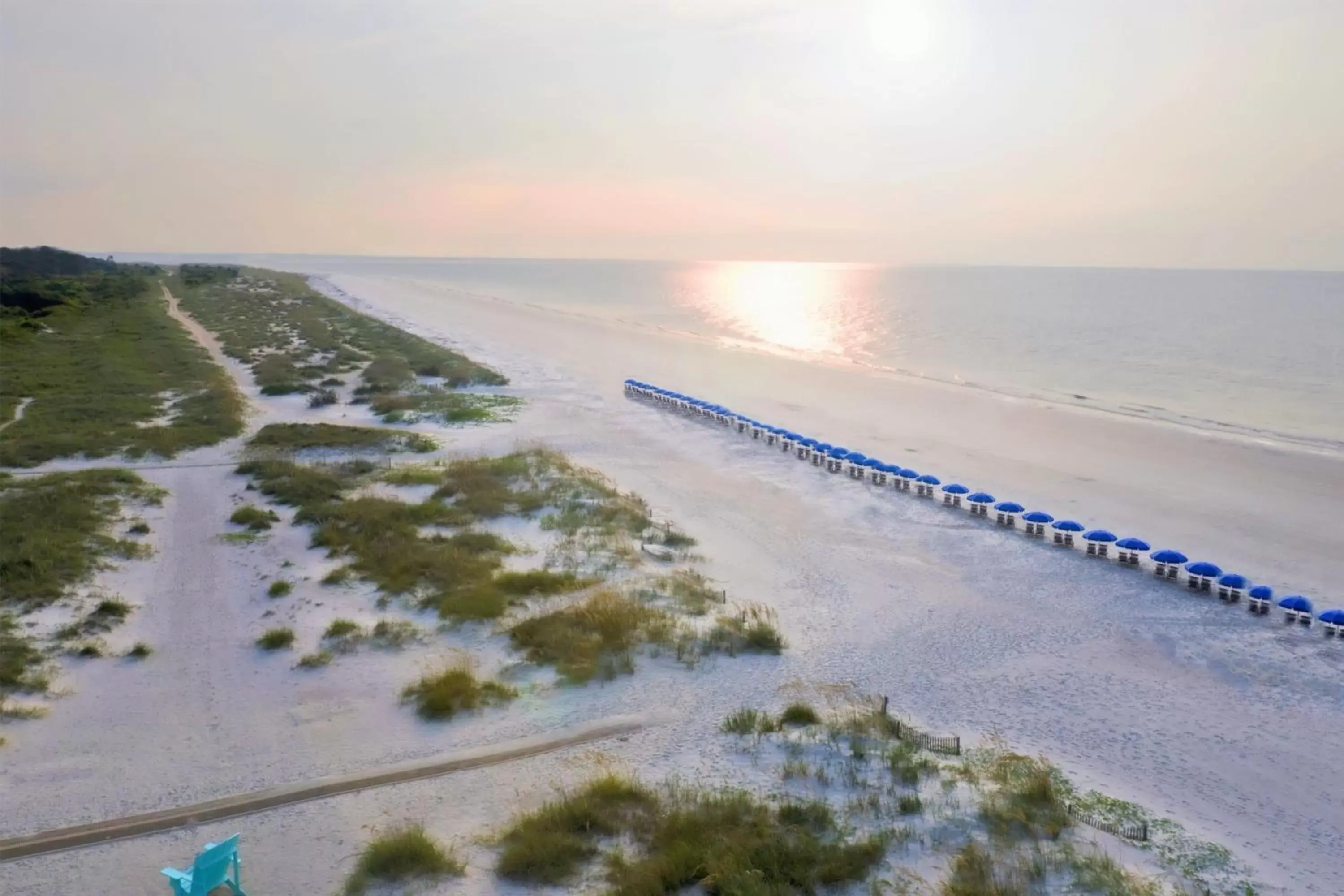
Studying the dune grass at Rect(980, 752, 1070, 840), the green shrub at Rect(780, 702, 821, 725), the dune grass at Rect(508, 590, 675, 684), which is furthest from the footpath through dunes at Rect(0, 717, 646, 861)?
the dune grass at Rect(980, 752, 1070, 840)

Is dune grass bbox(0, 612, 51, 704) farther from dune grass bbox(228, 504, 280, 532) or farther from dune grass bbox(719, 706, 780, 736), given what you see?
dune grass bbox(719, 706, 780, 736)

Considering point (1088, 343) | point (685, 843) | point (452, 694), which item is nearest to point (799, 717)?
point (685, 843)

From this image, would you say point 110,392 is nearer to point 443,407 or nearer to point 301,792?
point 443,407

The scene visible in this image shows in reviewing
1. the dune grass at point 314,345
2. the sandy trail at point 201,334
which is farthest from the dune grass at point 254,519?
the sandy trail at point 201,334

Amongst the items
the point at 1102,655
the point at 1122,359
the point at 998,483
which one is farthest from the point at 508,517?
the point at 1122,359

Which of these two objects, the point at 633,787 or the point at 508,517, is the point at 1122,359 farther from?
the point at 633,787

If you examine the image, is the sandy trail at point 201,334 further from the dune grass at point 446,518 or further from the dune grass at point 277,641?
the dune grass at point 277,641

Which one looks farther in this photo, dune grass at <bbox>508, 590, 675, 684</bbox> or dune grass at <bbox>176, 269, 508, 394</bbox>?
dune grass at <bbox>176, 269, 508, 394</bbox>
